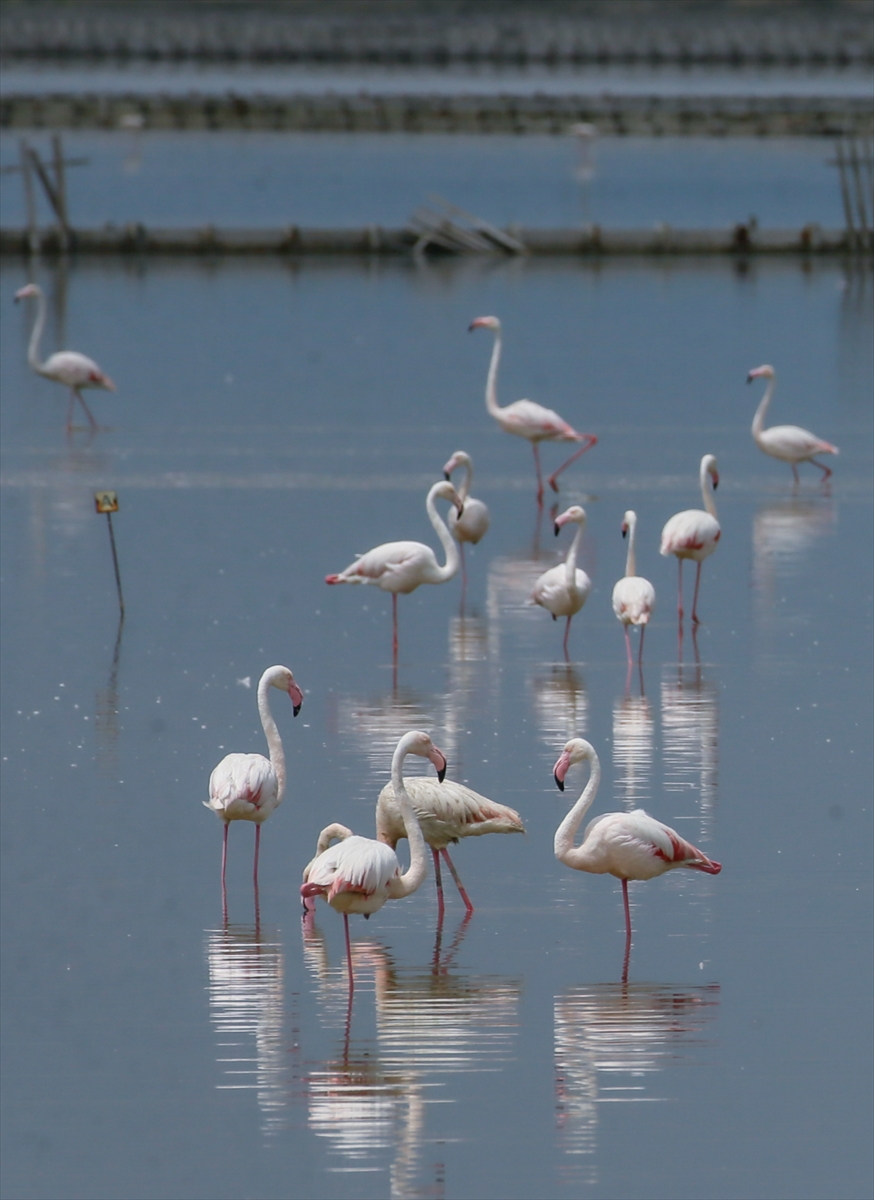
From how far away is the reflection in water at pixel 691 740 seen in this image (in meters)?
10.3

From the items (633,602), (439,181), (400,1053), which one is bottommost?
(400,1053)

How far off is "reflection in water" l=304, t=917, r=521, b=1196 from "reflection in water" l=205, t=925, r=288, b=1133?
0.14 metres

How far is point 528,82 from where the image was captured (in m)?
130

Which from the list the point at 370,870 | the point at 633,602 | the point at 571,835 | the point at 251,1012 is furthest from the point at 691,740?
the point at 251,1012

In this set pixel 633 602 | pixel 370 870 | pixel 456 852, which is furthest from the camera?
pixel 633 602

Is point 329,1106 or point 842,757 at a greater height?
point 842,757

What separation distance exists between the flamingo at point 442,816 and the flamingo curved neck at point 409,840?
210mm

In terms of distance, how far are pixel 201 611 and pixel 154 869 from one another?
531 cm

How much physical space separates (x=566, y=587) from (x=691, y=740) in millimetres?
2048

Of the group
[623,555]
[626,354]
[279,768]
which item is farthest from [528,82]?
[279,768]

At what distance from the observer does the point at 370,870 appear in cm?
790

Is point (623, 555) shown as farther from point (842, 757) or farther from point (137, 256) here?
point (137, 256)

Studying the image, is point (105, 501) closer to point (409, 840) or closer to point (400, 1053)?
point (409, 840)

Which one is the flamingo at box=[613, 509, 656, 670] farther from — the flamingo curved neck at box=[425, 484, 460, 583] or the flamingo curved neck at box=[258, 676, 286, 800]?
the flamingo curved neck at box=[258, 676, 286, 800]
